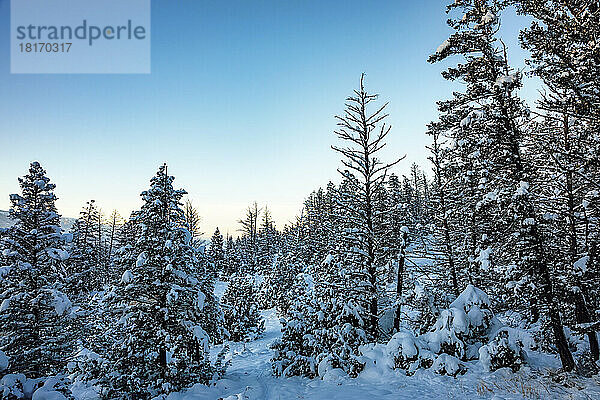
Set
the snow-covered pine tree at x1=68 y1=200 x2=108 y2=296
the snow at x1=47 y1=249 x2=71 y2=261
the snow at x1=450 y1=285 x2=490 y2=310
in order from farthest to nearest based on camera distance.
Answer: the snow-covered pine tree at x1=68 y1=200 x2=108 y2=296 → the snow at x1=47 y1=249 x2=71 y2=261 → the snow at x1=450 y1=285 x2=490 y2=310

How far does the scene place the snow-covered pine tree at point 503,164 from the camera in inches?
404

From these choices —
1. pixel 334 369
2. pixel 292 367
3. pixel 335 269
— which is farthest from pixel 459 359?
pixel 292 367

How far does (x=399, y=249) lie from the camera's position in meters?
17.2

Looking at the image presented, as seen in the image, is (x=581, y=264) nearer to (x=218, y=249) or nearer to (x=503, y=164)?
(x=503, y=164)

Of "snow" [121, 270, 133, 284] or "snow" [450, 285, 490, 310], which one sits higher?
"snow" [121, 270, 133, 284]

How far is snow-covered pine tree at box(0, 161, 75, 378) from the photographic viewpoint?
13.8m

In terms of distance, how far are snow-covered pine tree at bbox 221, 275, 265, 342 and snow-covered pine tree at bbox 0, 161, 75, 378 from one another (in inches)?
679

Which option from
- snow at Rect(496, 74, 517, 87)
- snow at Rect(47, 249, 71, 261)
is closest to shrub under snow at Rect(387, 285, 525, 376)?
snow at Rect(496, 74, 517, 87)

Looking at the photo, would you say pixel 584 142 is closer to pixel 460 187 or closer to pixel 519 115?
pixel 519 115

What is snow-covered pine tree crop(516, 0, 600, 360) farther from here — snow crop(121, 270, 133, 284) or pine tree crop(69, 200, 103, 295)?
pine tree crop(69, 200, 103, 295)

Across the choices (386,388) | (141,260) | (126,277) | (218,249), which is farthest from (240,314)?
(218,249)

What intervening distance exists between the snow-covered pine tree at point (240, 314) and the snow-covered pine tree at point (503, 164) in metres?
26.2

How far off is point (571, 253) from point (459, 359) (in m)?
5.45

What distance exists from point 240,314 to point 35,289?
21.1 metres
